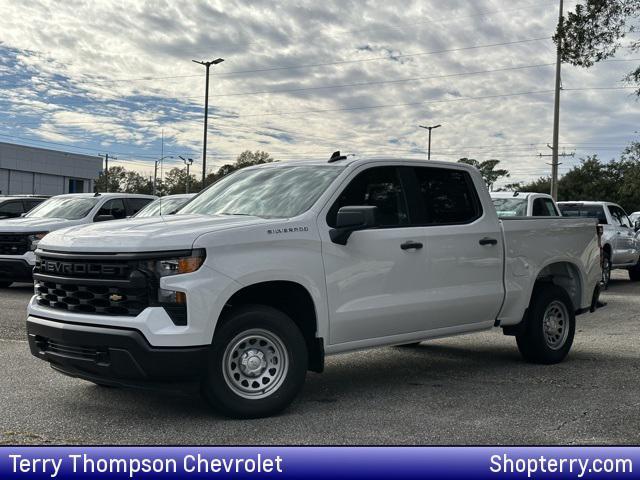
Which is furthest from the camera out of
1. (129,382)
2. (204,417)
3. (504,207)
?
(504,207)

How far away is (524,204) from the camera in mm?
14297

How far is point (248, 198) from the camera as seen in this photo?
20.6ft

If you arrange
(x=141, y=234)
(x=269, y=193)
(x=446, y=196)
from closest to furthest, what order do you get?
(x=141, y=234) → (x=269, y=193) → (x=446, y=196)

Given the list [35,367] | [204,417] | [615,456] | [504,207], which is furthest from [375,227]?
[504,207]

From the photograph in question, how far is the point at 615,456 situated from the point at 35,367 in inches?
203

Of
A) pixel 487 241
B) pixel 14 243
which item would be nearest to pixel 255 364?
pixel 487 241

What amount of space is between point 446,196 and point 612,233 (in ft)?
36.8

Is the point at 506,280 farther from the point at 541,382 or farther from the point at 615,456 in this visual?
the point at 615,456

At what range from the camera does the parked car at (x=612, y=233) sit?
16.6m

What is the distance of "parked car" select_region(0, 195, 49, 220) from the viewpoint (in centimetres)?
1731

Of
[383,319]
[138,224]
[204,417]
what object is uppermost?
[138,224]

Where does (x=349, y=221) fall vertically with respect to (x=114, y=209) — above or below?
below

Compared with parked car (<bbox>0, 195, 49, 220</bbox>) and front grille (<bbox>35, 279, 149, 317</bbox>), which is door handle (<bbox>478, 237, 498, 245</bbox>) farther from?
parked car (<bbox>0, 195, 49, 220</bbox>)

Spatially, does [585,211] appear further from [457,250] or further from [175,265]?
Result: [175,265]
